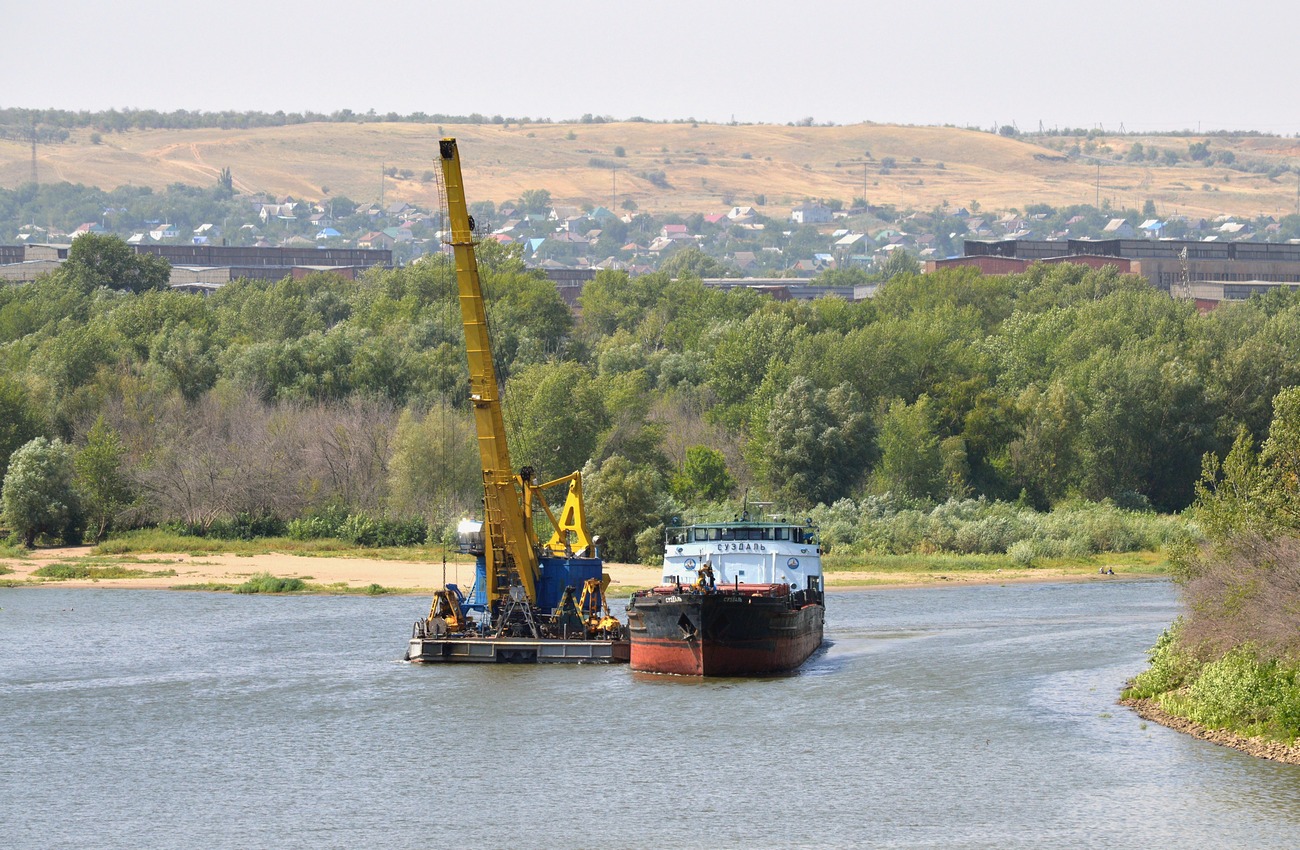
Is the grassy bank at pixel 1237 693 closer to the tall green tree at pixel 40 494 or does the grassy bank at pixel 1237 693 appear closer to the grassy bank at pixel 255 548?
the grassy bank at pixel 255 548

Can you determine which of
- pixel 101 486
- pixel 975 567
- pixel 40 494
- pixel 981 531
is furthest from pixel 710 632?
pixel 101 486

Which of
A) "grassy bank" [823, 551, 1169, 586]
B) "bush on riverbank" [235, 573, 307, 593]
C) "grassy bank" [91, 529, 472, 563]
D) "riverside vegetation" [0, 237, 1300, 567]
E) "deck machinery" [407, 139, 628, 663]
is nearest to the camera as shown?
"deck machinery" [407, 139, 628, 663]

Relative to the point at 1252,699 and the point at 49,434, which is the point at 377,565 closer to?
the point at 49,434

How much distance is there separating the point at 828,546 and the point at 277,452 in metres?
29.3

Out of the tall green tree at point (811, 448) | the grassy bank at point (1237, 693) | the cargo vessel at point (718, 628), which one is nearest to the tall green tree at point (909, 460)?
the tall green tree at point (811, 448)

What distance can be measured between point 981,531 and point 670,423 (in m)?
22.5

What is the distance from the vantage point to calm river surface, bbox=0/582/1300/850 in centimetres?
3928

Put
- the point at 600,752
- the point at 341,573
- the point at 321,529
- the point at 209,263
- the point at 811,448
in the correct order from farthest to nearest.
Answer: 1. the point at 209,263
2. the point at 811,448
3. the point at 321,529
4. the point at 341,573
5. the point at 600,752

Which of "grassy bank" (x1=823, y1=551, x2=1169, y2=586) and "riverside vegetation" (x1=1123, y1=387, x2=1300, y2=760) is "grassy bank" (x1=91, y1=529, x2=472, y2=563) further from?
"riverside vegetation" (x1=1123, y1=387, x2=1300, y2=760)

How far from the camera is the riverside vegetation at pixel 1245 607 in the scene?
4288 centimetres

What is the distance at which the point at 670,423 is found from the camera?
109812 mm

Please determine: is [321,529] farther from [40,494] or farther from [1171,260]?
[1171,260]

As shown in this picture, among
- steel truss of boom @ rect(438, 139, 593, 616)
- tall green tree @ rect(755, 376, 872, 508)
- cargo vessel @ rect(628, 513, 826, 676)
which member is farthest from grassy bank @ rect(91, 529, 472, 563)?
cargo vessel @ rect(628, 513, 826, 676)

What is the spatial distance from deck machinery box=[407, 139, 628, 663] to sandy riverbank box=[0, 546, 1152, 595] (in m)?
18.9
